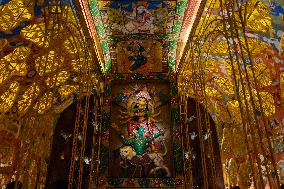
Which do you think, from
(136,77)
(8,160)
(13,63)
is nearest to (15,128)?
(8,160)

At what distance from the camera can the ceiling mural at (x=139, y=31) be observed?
29.2 feet

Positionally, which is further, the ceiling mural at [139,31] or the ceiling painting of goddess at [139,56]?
the ceiling painting of goddess at [139,56]

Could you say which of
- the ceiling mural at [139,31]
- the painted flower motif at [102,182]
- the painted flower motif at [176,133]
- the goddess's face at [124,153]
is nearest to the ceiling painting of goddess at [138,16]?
the ceiling mural at [139,31]

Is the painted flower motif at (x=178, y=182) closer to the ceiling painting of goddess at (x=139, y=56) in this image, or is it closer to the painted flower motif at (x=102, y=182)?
the painted flower motif at (x=102, y=182)

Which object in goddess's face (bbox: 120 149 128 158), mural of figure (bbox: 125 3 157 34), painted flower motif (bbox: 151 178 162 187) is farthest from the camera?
goddess's face (bbox: 120 149 128 158)

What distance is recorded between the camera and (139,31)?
1004 cm

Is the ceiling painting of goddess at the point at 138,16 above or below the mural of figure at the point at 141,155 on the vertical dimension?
above

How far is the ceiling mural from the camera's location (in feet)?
29.2

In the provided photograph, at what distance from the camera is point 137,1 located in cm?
879

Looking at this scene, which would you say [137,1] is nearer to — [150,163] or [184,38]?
[184,38]

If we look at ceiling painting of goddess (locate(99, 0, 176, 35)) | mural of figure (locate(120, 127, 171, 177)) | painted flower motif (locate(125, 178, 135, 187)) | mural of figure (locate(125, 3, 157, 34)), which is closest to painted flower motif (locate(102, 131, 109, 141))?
mural of figure (locate(120, 127, 171, 177))

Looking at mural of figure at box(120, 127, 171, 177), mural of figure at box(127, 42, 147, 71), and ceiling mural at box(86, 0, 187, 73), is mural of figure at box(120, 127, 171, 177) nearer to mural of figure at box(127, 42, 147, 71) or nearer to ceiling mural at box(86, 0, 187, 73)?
mural of figure at box(127, 42, 147, 71)

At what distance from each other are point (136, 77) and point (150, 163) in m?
2.95

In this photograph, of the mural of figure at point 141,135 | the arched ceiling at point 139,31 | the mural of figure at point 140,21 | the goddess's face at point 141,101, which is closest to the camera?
the arched ceiling at point 139,31
